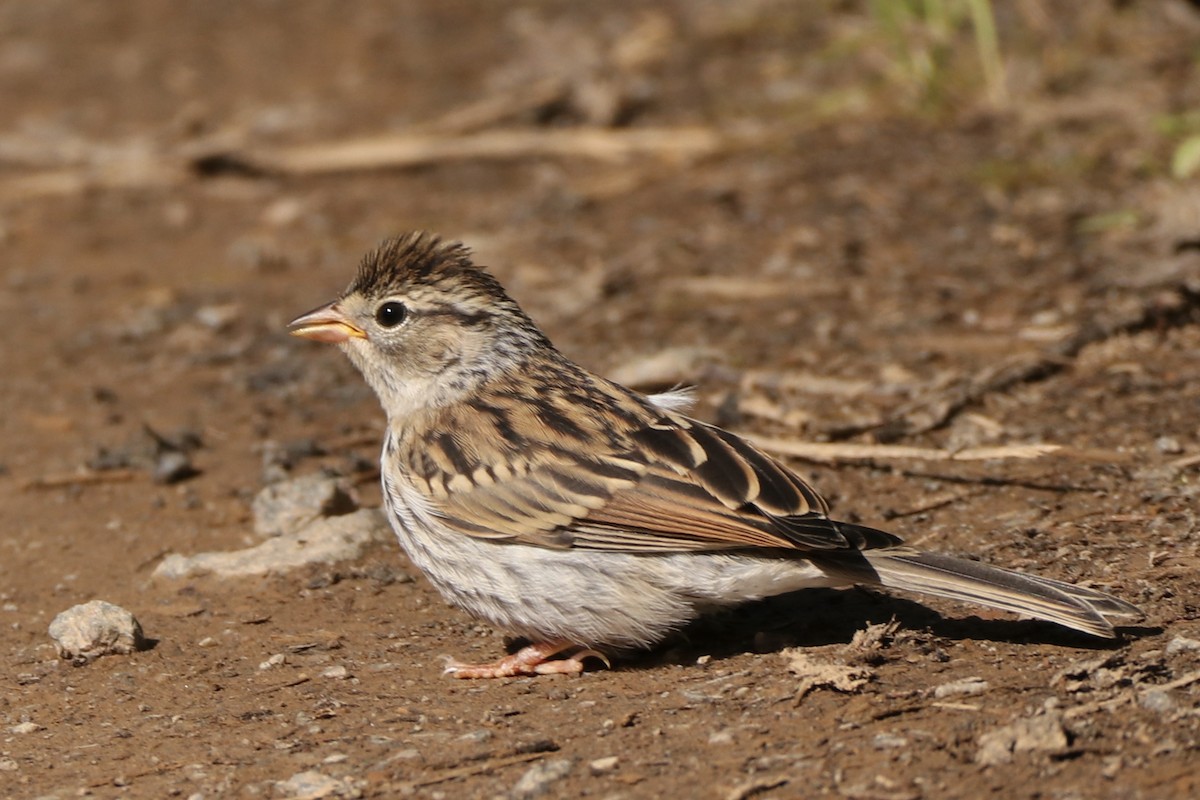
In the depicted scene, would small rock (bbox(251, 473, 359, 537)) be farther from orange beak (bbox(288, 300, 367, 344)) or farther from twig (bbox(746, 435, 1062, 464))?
twig (bbox(746, 435, 1062, 464))

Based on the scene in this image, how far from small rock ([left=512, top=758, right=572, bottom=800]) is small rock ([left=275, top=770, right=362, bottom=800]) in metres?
0.48

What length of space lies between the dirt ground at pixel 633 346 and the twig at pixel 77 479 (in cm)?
2

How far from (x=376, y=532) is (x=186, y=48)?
9.67 m

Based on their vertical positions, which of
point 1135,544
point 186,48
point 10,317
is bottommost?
point 1135,544

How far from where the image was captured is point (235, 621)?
19.4 feet

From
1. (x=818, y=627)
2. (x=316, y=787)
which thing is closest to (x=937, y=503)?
(x=818, y=627)

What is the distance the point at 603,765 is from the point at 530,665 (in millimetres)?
972

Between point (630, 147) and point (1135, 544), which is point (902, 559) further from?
point (630, 147)

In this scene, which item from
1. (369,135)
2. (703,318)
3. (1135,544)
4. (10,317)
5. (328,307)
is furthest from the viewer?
(369,135)

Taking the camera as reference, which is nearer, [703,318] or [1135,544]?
[1135,544]

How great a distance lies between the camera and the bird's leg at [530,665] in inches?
209

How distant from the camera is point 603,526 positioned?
5172 mm

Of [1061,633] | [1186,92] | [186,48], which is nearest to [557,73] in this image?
[186,48]

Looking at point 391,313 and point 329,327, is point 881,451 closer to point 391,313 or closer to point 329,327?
point 391,313
